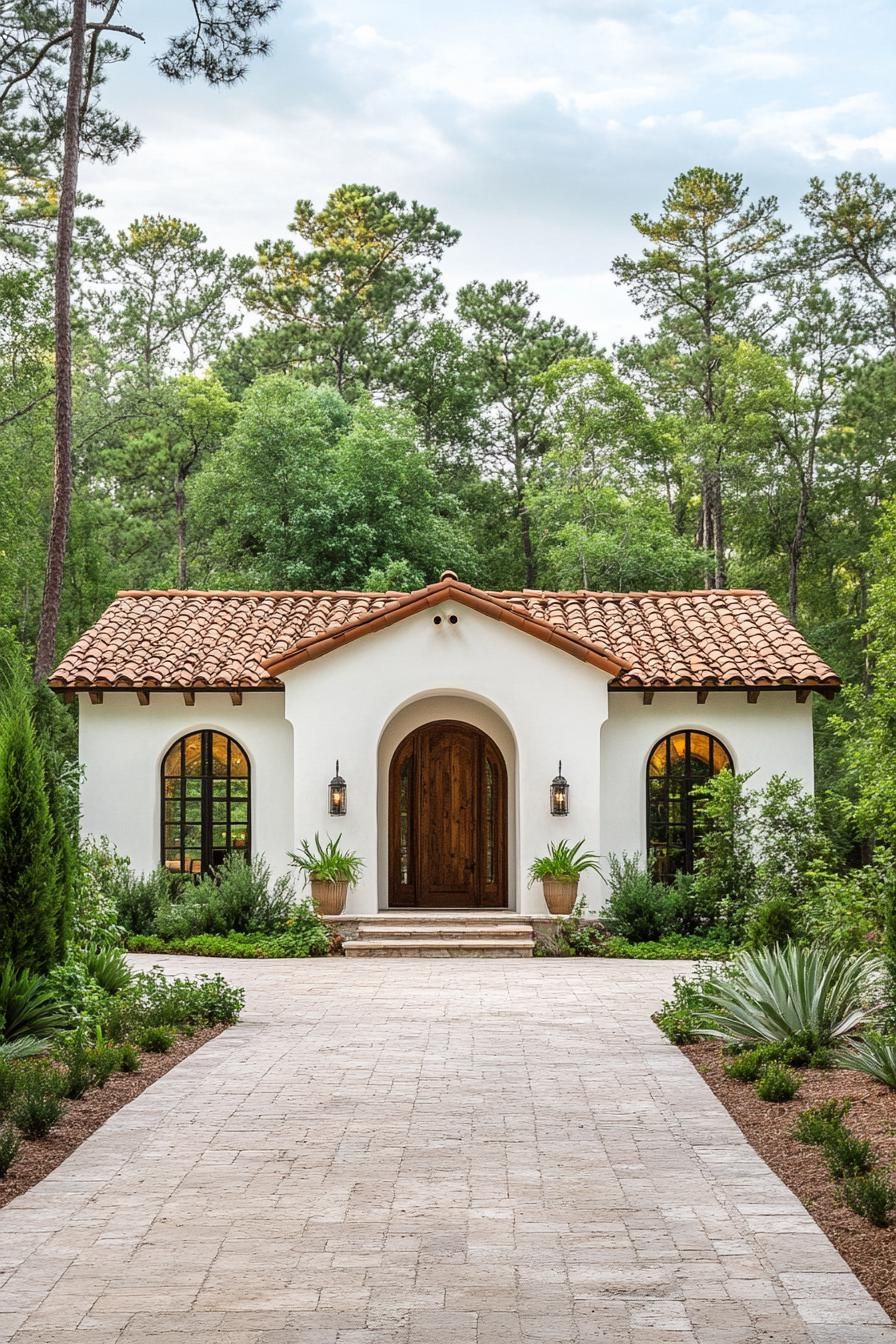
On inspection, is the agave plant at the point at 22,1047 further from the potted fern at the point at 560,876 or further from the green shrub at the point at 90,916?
the potted fern at the point at 560,876

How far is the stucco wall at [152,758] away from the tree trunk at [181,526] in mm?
18501

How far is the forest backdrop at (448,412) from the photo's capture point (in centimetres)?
3008

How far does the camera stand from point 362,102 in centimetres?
2388

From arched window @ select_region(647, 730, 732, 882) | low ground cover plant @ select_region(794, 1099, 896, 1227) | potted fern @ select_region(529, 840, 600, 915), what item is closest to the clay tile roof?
arched window @ select_region(647, 730, 732, 882)

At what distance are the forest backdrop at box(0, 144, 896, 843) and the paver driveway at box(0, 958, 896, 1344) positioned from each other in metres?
19.0

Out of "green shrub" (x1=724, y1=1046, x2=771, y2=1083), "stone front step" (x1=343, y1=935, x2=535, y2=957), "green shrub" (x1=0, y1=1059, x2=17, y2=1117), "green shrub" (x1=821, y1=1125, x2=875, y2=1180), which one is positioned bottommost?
"stone front step" (x1=343, y1=935, x2=535, y2=957)

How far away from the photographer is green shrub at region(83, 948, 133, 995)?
11.4 meters

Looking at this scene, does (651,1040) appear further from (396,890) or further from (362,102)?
(362,102)

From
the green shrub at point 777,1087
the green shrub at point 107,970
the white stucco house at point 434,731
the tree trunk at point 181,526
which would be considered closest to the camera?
the green shrub at point 777,1087

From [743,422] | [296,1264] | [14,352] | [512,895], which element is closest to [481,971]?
[512,895]

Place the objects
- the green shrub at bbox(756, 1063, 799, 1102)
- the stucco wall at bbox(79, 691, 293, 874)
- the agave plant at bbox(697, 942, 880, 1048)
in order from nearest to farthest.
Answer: the green shrub at bbox(756, 1063, 799, 1102) → the agave plant at bbox(697, 942, 880, 1048) → the stucco wall at bbox(79, 691, 293, 874)

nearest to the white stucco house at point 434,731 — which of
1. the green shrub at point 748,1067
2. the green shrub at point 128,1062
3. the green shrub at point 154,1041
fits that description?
the green shrub at point 154,1041

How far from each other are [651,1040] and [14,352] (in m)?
21.5

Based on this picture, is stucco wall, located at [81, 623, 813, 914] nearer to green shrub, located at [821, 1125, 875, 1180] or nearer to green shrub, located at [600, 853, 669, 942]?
green shrub, located at [600, 853, 669, 942]
